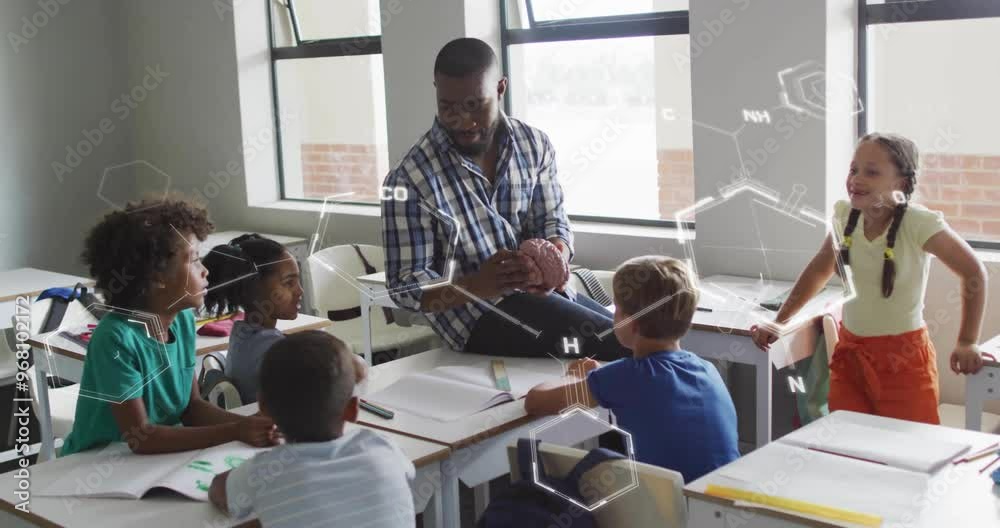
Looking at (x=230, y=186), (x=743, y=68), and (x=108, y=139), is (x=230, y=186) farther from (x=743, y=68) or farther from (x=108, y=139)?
(x=743, y=68)

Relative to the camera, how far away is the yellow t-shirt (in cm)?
300

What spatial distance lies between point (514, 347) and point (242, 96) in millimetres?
3667

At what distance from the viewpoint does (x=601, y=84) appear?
187 inches

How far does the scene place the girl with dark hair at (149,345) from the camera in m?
2.23

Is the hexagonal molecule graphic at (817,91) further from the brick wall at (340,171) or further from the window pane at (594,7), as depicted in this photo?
the brick wall at (340,171)

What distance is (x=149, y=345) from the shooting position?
2314 mm

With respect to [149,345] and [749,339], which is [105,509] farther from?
[749,339]

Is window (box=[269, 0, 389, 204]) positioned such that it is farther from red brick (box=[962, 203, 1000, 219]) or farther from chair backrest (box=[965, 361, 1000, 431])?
chair backrest (box=[965, 361, 1000, 431])

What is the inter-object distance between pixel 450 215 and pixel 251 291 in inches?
22.3

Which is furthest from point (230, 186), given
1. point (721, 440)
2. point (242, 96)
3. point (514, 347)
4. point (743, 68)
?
point (721, 440)

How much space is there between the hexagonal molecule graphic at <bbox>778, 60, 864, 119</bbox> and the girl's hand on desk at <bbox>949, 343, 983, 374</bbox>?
1210 millimetres

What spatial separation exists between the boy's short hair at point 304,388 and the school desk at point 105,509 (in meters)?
0.21

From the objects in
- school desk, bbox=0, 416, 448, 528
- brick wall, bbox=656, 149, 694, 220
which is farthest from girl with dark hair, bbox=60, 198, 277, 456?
brick wall, bbox=656, 149, 694, 220

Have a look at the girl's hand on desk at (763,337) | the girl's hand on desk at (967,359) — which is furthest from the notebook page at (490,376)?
the girl's hand on desk at (967,359)
